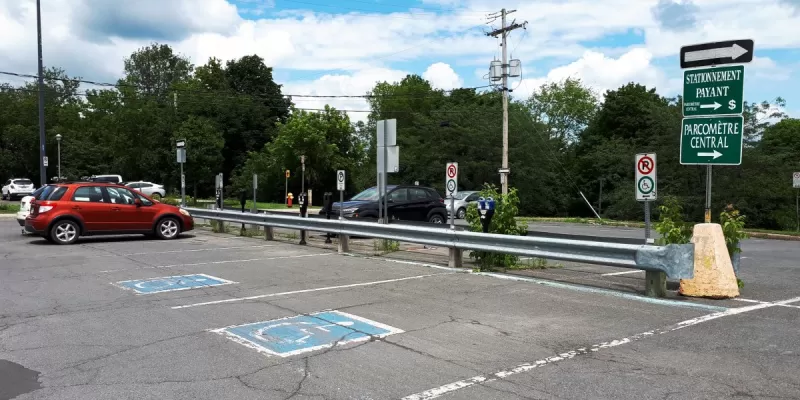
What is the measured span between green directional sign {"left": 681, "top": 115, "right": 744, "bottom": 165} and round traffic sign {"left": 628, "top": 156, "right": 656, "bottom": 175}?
0.62m

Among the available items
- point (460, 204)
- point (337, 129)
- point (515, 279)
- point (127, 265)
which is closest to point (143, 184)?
point (337, 129)

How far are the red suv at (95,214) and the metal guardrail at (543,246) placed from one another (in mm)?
4267

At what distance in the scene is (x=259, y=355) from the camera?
5891 millimetres

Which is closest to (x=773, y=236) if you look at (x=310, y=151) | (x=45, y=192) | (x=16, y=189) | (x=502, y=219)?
(x=502, y=219)

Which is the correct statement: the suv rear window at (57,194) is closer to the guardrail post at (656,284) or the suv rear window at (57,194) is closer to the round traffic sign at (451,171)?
the round traffic sign at (451,171)

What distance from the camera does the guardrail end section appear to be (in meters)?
8.23

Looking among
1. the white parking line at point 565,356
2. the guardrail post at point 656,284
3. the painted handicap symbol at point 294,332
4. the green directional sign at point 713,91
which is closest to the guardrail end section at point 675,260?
the guardrail post at point 656,284

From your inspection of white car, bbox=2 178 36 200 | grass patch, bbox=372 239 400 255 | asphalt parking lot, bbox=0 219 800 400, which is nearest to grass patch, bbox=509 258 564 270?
asphalt parking lot, bbox=0 219 800 400

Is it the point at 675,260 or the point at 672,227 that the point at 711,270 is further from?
the point at 672,227

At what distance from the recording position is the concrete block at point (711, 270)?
8359mm

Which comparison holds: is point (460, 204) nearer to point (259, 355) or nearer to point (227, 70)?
point (259, 355)

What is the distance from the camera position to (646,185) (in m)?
8.94

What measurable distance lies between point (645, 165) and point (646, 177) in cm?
18

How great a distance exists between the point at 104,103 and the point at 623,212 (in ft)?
181
